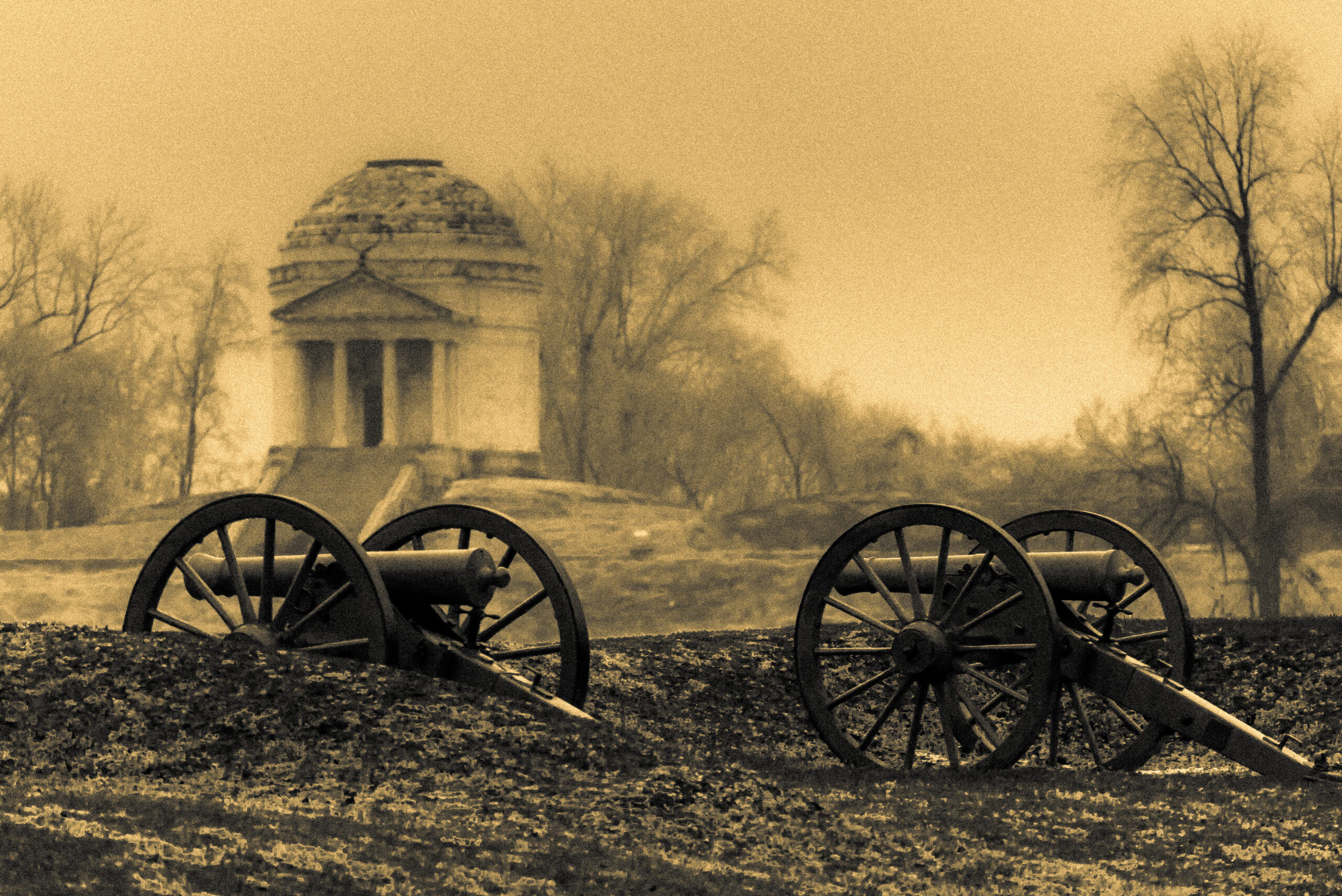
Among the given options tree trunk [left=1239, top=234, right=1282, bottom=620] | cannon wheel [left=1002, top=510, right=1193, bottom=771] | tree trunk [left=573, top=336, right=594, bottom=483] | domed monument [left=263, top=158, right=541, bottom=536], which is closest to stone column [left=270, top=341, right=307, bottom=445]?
domed monument [left=263, top=158, right=541, bottom=536]

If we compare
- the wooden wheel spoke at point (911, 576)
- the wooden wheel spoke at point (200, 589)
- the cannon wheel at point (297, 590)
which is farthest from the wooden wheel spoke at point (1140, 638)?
the wooden wheel spoke at point (200, 589)

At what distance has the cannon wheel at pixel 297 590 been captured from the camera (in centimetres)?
1260

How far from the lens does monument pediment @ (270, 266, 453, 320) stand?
210 feet

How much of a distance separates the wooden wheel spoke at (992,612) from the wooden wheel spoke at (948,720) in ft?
1.12

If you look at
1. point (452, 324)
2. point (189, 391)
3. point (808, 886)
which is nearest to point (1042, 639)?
point (808, 886)

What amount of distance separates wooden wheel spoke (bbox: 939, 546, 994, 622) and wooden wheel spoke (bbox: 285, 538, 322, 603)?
379 centimetres

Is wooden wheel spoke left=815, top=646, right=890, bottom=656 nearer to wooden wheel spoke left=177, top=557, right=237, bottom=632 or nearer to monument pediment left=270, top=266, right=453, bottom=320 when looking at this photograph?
wooden wheel spoke left=177, top=557, right=237, bottom=632

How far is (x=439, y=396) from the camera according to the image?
65.4 metres

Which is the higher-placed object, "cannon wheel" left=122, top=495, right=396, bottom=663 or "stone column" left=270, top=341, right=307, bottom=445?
"stone column" left=270, top=341, right=307, bottom=445

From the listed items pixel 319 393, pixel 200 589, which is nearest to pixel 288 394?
pixel 319 393

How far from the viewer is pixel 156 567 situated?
1351 centimetres

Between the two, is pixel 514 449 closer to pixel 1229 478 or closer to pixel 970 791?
pixel 1229 478

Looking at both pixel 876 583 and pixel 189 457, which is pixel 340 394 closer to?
pixel 189 457

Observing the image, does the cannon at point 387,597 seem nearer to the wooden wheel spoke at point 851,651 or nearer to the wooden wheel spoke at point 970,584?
the wooden wheel spoke at point 851,651
